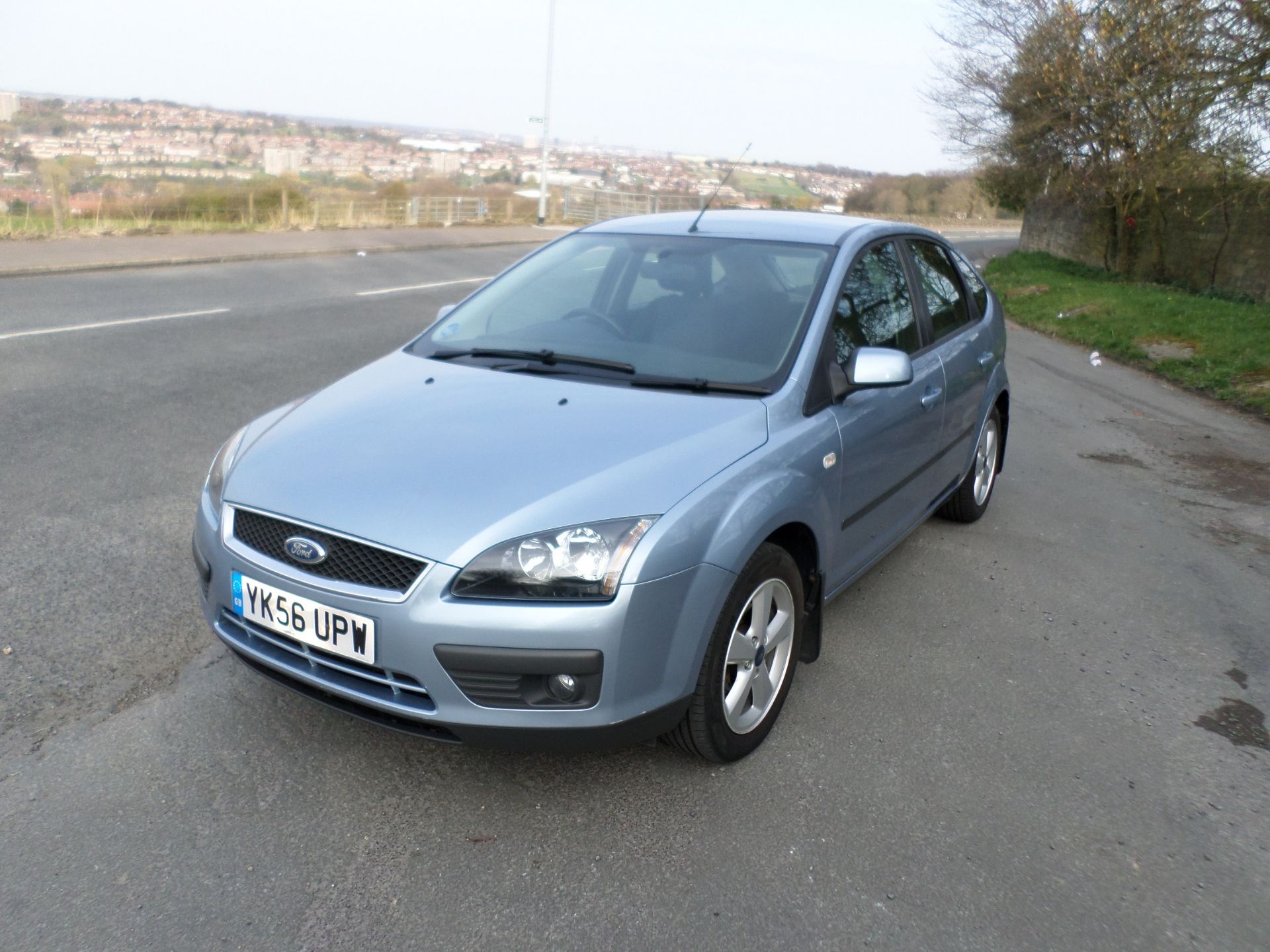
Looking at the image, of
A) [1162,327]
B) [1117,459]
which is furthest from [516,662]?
[1162,327]

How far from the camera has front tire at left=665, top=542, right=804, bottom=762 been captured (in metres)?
3.09

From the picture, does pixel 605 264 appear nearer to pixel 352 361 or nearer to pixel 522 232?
pixel 352 361

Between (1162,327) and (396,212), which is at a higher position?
(1162,327)

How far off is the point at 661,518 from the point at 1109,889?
1.52m

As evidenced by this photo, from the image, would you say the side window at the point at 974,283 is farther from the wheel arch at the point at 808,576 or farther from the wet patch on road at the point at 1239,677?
the wheel arch at the point at 808,576

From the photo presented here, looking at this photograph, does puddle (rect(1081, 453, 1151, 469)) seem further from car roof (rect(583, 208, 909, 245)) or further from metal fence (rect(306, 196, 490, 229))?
metal fence (rect(306, 196, 490, 229))

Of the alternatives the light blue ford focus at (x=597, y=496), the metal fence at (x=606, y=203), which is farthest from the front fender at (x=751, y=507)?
the metal fence at (x=606, y=203)

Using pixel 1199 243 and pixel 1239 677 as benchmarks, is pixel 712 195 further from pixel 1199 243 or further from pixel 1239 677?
pixel 1199 243

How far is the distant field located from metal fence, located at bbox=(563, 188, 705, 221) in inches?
1203

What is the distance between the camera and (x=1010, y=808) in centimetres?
Answer: 319

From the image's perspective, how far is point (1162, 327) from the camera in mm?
14945

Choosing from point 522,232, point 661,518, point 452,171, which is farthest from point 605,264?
point 452,171

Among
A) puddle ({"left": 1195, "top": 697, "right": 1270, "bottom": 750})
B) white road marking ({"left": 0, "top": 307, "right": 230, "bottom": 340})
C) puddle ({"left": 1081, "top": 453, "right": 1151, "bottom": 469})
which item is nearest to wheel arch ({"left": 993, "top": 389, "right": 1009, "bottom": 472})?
puddle ({"left": 1081, "top": 453, "right": 1151, "bottom": 469})

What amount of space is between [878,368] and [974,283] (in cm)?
258
